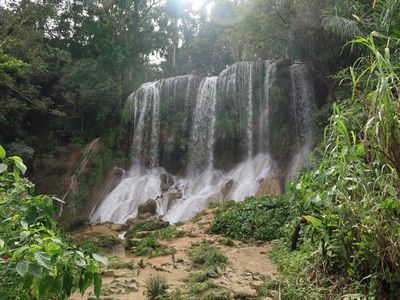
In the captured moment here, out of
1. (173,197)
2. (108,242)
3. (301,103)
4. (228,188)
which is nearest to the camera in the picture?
(108,242)

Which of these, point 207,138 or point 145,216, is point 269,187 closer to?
point 145,216

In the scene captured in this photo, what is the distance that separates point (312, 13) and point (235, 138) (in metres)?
5.65

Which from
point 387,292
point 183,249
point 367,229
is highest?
point 367,229

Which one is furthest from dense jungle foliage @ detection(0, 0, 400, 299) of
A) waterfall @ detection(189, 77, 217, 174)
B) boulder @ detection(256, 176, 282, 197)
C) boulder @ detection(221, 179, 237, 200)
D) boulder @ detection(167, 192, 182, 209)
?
boulder @ detection(167, 192, 182, 209)

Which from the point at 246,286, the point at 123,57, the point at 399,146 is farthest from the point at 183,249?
the point at 123,57

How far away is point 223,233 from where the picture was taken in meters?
7.67

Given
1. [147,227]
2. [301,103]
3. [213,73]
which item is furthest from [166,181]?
[213,73]

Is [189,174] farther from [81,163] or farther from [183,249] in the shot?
[183,249]

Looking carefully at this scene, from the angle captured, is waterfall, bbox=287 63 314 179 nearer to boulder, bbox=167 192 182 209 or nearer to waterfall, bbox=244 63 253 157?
waterfall, bbox=244 63 253 157

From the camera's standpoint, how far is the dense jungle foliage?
6.53 feet

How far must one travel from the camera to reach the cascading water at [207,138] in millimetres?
13008

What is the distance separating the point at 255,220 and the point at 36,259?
6.34m

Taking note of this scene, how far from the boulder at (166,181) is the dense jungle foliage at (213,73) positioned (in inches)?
129

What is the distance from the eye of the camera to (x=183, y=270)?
16.5 ft
